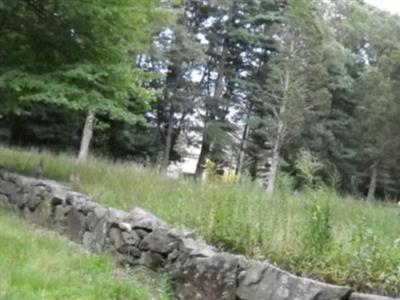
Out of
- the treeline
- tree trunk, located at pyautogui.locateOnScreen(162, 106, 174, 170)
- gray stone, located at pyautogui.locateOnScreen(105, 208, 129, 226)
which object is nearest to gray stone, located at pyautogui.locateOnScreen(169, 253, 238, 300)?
gray stone, located at pyautogui.locateOnScreen(105, 208, 129, 226)

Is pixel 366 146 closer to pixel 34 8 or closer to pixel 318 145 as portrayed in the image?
pixel 318 145

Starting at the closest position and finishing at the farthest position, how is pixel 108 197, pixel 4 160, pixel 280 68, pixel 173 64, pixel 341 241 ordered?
pixel 341 241 < pixel 108 197 < pixel 4 160 < pixel 280 68 < pixel 173 64

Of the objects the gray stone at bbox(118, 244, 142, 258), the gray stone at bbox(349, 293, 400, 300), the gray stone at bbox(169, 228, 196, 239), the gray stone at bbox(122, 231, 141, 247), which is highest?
the gray stone at bbox(349, 293, 400, 300)

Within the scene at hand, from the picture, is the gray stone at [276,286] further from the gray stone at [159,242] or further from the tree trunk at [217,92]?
the tree trunk at [217,92]

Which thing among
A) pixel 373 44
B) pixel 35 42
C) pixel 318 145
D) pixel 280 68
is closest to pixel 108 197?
pixel 35 42

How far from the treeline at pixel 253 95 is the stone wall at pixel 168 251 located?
3175mm

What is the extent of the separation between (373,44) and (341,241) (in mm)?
30152

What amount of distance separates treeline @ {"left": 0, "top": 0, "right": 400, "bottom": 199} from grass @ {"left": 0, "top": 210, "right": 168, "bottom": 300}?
4731 mm

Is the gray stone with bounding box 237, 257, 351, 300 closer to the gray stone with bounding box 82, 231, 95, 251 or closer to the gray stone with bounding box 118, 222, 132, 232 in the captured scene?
the gray stone with bounding box 118, 222, 132, 232

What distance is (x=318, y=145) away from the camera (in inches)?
1088

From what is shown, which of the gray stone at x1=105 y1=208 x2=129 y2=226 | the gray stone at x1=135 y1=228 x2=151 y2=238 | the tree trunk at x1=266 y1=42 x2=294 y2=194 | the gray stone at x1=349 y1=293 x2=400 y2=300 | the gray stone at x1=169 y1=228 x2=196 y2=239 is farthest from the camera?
the tree trunk at x1=266 y1=42 x2=294 y2=194

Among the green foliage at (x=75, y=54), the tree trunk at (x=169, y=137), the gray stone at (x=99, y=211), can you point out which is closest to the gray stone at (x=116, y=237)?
the gray stone at (x=99, y=211)

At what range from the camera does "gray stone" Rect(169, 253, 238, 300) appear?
428 cm

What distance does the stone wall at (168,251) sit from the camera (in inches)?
152
